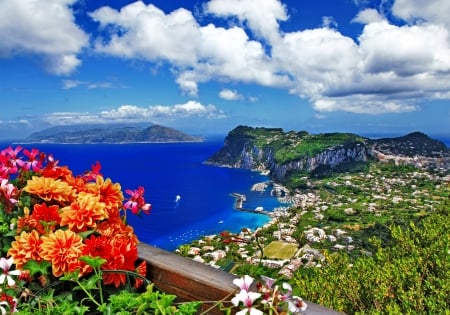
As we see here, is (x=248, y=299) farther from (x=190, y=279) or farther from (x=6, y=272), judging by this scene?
(x=6, y=272)

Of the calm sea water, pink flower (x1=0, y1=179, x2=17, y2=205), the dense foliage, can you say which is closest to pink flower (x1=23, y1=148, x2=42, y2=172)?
pink flower (x1=0, y1=179, x2=17, y2=205)

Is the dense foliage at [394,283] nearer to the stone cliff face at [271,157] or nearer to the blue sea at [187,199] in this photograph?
the blue sea at [187,199]

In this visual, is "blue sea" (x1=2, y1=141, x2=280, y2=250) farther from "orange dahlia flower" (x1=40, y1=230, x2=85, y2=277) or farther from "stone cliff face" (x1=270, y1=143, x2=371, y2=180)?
"orange dahlia flower" (x1=40, y1=230, x2=85, y2=277)

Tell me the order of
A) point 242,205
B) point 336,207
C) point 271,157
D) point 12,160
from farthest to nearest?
point 271,157 → point 242,205 → point 336,207 → point 12,160

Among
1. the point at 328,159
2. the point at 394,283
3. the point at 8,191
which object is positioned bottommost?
the point at 328,159

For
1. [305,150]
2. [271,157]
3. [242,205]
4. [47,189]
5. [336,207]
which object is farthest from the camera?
[271,157]

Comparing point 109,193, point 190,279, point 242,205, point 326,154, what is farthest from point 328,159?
point 190,279
